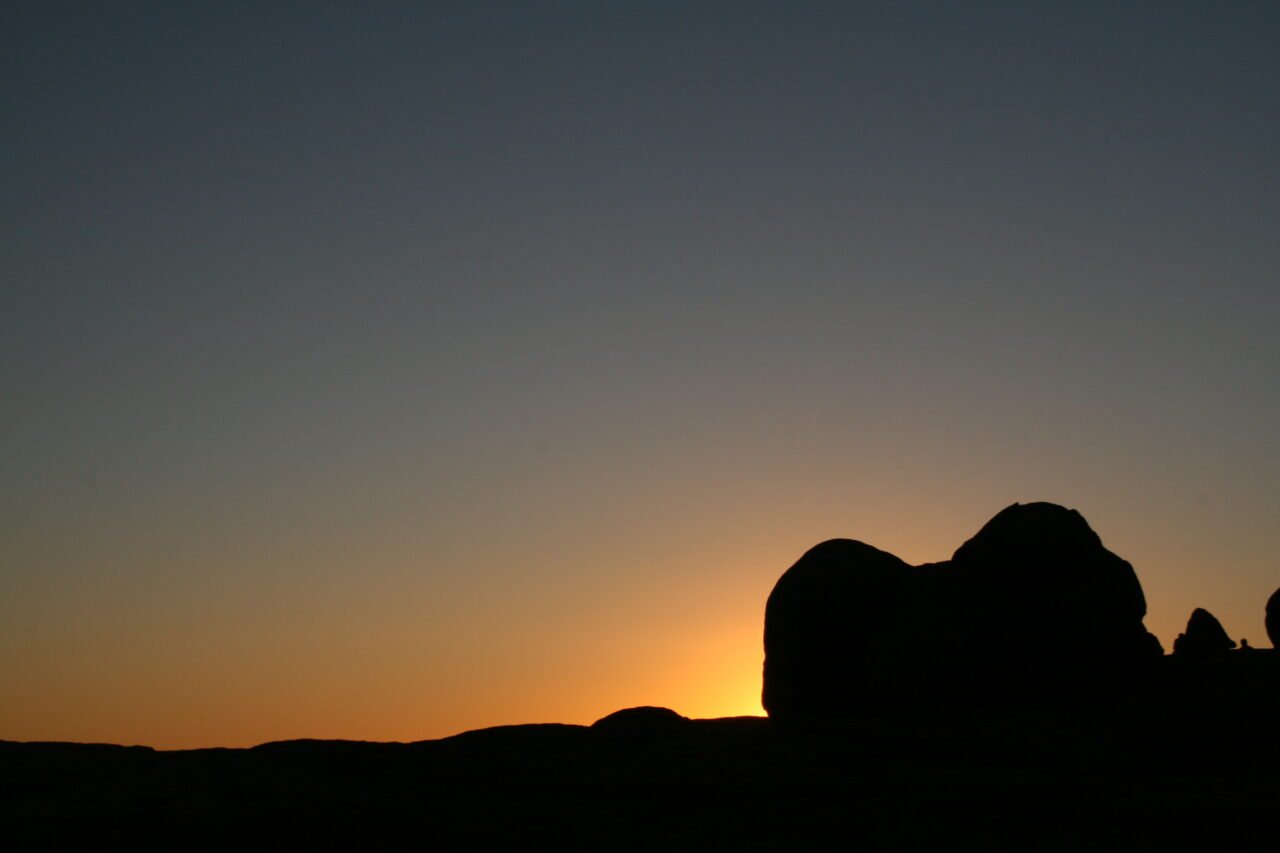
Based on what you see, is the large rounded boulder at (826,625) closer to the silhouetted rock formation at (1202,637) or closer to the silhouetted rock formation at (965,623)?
the silhouetted rock formation at (965,623)

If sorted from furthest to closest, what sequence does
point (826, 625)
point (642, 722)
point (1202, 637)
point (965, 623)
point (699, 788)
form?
1. point (1202, 637)
2. point (826, 625)
3. point (965, 623)
4. point (642, 722)
5. point (699, 788)

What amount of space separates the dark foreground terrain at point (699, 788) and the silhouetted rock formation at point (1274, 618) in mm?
14751

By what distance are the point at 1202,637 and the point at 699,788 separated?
25.4 metres

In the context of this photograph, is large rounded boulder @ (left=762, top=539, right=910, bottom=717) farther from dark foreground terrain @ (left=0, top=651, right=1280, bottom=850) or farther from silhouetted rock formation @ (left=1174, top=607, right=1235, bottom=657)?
silhouetted rock formation @ (left=1174, top=607, right=1235, bottom=657)

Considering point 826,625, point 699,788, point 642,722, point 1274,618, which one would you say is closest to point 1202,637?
point 1274,618

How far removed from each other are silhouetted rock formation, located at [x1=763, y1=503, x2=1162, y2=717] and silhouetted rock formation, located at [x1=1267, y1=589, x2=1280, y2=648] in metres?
9.16

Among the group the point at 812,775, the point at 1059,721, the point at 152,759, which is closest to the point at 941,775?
the point at 812,775

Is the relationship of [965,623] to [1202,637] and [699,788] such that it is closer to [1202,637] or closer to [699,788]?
[699,788]

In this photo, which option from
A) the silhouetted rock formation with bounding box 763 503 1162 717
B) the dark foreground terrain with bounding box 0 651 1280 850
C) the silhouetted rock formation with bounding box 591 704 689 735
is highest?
the silhouetted rock formation with bounding box 763 503 1162 717

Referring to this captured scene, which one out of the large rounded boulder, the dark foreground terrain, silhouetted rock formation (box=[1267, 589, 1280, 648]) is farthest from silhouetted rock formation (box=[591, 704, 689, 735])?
silhouetted rock formation (box=[1267, 589, 1280, 648])

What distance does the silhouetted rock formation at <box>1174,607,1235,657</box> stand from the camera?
104 ft

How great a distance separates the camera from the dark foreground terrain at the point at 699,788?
922cm

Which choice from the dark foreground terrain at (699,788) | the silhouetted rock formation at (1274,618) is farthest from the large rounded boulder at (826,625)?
the silhouetted rock formation at (1274,618)

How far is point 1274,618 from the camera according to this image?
2881 cm
